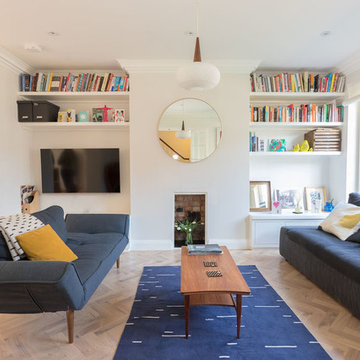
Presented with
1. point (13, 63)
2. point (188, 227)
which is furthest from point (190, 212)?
point (13, 63)

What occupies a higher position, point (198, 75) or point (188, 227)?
point (198, 75)

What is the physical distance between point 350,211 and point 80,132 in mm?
3888

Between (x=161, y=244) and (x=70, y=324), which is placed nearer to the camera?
(x=70, y=324)

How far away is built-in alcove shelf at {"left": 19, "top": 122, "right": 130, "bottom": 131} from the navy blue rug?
2448mm

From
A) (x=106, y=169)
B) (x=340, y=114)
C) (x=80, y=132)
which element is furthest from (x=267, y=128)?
(x=80, y=132)

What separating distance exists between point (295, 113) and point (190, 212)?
2231 millimetres

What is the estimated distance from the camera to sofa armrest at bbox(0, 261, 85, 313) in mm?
1625

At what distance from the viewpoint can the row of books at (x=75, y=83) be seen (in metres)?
3.83

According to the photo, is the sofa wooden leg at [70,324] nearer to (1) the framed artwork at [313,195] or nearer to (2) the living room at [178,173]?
(2) the living room at [178,173]

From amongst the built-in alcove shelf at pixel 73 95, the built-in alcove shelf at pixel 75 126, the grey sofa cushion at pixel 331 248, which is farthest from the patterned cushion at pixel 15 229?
the grey sofa cushion at pixel 331 248

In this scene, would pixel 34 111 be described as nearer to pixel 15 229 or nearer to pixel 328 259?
pixel 15 229

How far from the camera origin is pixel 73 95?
12.7ft

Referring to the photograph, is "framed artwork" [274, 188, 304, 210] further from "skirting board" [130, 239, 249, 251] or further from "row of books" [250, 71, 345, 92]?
"row of books" [250, 71, 345, 92]

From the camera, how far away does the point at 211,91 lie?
3.86 metres
